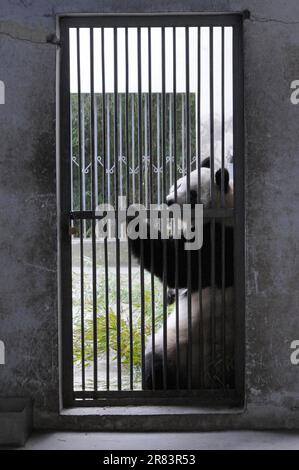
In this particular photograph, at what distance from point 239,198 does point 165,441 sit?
1347mm

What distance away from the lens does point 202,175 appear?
4.24 m

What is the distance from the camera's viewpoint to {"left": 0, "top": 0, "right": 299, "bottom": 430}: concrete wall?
3.85 metres

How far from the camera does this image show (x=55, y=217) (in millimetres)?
3914

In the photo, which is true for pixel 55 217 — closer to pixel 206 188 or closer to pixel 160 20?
pixel 206 188

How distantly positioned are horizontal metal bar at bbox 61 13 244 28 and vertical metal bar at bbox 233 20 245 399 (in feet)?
0.25

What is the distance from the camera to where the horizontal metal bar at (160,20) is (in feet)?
12.9

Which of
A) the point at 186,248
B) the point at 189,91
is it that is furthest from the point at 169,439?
the point at 189,91

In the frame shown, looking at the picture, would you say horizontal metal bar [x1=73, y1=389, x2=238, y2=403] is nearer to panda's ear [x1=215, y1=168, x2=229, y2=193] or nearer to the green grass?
the green grass

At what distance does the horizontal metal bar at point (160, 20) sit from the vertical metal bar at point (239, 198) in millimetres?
76

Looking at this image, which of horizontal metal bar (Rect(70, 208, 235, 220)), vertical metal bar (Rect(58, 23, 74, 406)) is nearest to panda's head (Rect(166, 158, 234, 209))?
horizontal metal bar (Rect(70, 208, 235, 220))

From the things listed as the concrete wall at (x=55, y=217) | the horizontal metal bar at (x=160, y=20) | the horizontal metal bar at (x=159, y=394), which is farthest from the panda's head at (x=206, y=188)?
the horizontal metal bar at (x=159, y=394)

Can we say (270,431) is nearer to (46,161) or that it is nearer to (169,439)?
(169,439)
